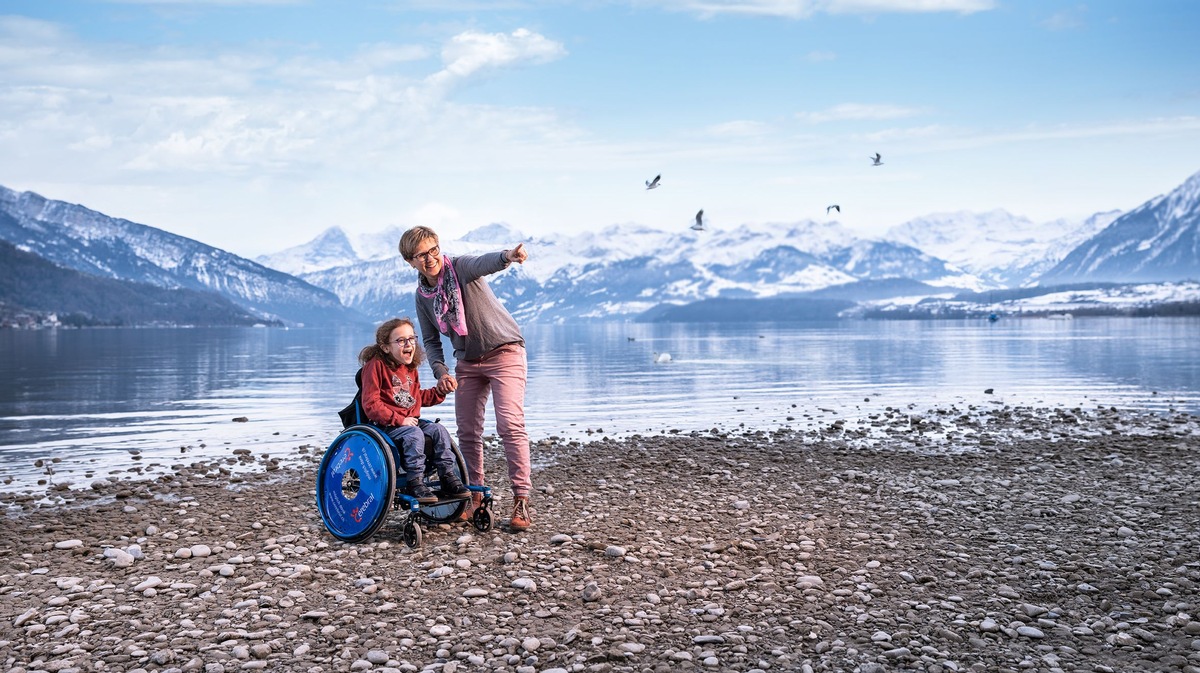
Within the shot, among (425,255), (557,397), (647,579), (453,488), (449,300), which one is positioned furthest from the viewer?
(557,397)

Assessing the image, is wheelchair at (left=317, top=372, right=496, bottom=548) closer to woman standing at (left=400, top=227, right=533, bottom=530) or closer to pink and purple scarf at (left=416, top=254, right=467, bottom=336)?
woman standing at (left=400, top=227, right=533, bottom=530)

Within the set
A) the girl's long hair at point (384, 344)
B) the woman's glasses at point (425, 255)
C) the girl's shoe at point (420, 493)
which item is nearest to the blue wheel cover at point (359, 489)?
the girl's shoe at point (420, 493)

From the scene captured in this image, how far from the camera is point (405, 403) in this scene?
11445 mm

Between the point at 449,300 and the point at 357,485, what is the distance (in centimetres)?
245

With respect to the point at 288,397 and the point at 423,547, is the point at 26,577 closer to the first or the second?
the point at 423,547

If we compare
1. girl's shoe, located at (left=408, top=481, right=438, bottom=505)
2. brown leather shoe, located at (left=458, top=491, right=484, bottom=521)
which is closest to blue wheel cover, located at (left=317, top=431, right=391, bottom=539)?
girl's shoe, located at (left=408, top=481, right=438, bottom=505)

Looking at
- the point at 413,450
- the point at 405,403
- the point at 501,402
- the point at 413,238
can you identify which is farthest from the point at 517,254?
the point at 413,450

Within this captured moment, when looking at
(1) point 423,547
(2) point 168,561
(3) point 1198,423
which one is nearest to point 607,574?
(1) point 423,547

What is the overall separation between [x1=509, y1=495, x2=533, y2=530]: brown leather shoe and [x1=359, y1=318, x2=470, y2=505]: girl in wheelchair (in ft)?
2.06

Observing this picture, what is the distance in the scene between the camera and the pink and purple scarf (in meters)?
11.2

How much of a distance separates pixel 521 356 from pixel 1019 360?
6117 centimetres

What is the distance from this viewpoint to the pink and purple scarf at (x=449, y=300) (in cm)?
1125

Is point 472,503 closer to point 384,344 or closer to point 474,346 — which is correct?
point 474,346

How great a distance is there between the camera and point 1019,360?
65562 millimetres
